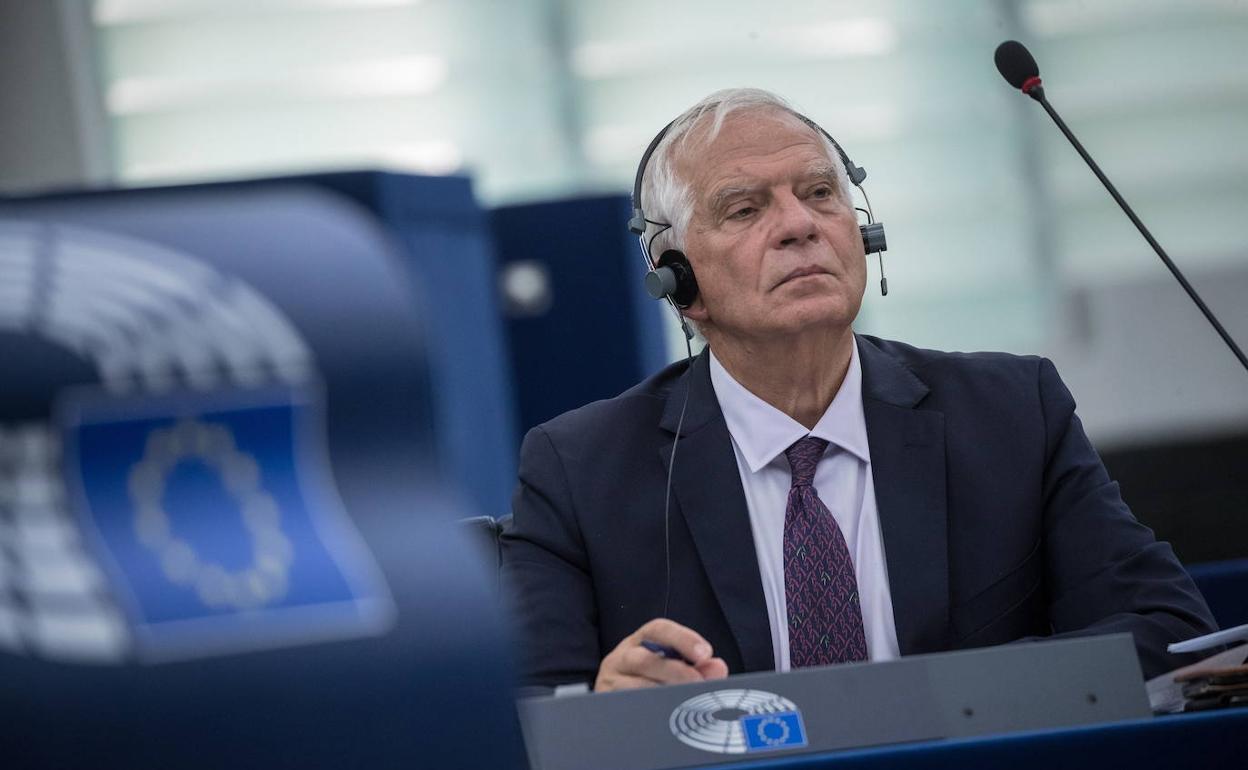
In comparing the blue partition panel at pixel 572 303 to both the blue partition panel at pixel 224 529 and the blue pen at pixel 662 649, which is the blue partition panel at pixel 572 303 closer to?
the blue pen at pixel 662 649

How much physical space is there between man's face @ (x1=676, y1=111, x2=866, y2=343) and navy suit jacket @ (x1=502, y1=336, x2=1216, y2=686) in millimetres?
104

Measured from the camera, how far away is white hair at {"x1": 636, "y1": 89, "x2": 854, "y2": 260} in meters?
1.59

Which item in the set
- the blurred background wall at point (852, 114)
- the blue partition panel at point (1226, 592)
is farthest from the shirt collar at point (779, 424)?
the blurred background wall at point (852, 114)

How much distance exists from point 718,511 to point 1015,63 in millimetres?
567

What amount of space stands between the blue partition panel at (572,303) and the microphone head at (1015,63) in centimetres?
47

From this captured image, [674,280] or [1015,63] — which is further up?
[1015,63]

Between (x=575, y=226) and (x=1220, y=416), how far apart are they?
2.33 m

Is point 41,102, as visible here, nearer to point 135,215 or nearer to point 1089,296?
point 1089,296

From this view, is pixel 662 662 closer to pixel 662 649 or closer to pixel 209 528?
pixel 662 649

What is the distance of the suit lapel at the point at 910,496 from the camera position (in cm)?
137

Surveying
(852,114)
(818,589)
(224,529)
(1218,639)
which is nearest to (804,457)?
(818,589)

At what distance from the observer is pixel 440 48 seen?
12.4ft

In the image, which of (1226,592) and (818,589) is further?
(1226,592)

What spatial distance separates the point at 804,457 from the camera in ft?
4.90
